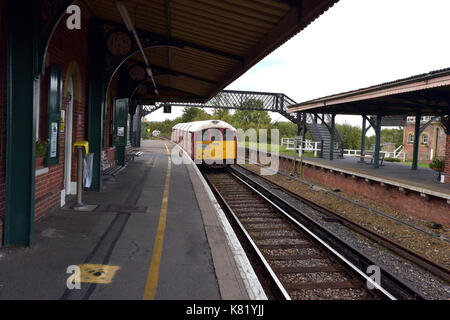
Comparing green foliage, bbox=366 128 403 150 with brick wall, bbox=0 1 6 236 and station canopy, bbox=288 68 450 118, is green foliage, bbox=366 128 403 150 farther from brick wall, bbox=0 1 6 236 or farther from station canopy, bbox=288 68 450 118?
brick wall, bbox=0 1 6 236

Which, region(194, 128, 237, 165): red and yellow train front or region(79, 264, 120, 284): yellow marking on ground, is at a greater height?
region(194, 128, 237, 165): red and yellow train front

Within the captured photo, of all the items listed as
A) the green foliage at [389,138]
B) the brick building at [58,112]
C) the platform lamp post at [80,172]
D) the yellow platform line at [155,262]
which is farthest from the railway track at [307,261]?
the green foliage at [389,138]

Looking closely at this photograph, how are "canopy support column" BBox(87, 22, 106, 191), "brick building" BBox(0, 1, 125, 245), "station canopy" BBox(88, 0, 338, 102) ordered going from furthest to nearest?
"canopy support column" BBox(87, 22, 106, 191), "station canopy" BBox(88, 0, 338, 102), "brick building" BBox(0, 1, 125, 245)

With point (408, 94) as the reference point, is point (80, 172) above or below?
below

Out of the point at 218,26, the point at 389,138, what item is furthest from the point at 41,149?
the point at 389,138

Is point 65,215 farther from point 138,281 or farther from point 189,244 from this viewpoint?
point 138,281

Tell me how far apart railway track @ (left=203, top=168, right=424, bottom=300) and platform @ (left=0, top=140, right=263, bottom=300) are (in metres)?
0.87

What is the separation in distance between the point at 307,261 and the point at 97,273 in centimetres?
350

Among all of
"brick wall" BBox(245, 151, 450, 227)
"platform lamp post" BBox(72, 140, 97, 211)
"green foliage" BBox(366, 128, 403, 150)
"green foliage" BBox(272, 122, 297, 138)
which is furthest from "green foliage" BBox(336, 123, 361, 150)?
"platform lamp post" BBox(72, 140, 97, 211)

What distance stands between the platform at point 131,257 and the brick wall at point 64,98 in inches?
14.4

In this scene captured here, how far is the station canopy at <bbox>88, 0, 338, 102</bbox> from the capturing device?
5.33 metres

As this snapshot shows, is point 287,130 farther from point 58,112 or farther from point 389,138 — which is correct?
point 58,112

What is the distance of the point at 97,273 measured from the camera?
389cm

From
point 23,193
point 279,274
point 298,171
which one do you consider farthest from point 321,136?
point 23,193
